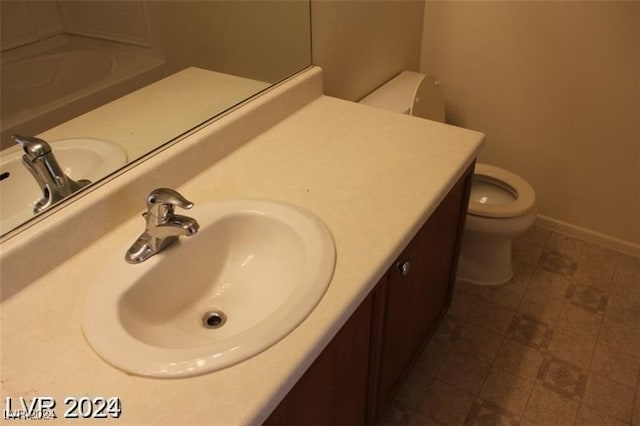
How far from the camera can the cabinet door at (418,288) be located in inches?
47.6

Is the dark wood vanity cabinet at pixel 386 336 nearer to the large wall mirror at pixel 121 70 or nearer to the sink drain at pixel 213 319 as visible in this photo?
the sink drain at pixel 213 319

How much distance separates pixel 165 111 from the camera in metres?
1.28

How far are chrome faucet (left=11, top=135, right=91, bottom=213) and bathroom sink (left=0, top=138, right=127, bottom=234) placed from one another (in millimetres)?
26

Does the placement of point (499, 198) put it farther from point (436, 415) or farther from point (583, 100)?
point (436, 415)

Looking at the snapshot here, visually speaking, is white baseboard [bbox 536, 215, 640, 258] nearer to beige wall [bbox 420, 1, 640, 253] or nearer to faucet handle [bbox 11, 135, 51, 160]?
beige wall [bbox 420, 1, 640, 253]

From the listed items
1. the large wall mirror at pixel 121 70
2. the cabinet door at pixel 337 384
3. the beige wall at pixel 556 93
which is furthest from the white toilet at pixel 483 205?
the cabinet door at pixel 337 384

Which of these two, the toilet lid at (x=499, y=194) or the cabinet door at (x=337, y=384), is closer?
the cabinet door at (x=337, y=384)

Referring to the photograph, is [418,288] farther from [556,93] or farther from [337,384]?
[556,93]

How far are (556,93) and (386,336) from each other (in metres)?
1.41

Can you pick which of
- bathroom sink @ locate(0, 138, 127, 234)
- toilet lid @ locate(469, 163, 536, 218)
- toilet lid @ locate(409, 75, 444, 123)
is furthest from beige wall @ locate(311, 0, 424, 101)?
bathroom sink @ locate(0, 138, 127, 234)

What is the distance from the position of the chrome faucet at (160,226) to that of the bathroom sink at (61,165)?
0.66ft

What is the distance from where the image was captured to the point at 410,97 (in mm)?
1978

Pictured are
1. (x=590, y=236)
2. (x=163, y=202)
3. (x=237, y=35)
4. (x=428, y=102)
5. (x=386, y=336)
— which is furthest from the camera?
(x=590, y=236)

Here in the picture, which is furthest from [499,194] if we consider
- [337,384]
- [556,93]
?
[337,384]
